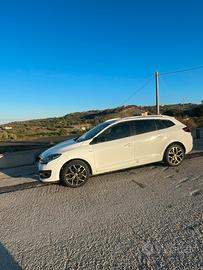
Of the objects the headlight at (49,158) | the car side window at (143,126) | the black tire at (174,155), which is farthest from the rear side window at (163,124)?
the headlight at (49,158)

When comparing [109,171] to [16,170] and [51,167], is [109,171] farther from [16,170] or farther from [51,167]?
[16,170]

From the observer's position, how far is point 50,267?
3051 millimetres

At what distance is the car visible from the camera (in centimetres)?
631

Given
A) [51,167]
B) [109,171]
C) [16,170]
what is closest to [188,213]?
[109,171]

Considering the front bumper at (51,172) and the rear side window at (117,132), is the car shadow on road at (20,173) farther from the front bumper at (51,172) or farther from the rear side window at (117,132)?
the rear side window at (117,132)

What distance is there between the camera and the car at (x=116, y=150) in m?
6.31

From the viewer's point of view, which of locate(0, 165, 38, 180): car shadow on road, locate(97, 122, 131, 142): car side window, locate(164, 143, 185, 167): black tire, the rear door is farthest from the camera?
locate(0, 165, 38, 180): car shadow on road

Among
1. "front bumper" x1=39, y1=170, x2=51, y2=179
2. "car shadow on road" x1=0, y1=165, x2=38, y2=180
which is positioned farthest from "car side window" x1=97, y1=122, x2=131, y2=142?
"car shadow on road" x1=0, y1=165, x2=38, y2=180

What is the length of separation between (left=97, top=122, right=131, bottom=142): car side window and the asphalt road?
45.8 inches

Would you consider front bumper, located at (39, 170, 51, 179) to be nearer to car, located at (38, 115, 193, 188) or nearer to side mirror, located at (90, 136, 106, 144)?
car, located at (38, 115, 193, 188)

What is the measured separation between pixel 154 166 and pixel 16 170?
4712 millimetres

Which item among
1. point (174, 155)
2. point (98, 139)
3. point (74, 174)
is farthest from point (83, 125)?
point (74, 174)

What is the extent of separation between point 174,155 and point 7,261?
18.2 ft

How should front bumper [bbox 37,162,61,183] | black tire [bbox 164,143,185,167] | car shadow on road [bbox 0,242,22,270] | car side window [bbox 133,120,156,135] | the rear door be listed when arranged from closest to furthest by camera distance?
car shadow on road [bbox 0,242,22,270], front bumper [bbox 37,162,61,183], the rear door, car side window [bbox 133,120,156,135], black tire [bbox 164,143,185,167]
